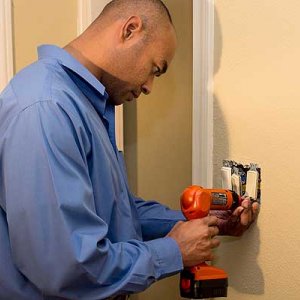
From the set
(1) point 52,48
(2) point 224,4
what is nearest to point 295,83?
(2) point 224,4

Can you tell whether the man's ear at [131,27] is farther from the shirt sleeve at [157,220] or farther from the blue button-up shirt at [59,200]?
the shirt sleeve at [157,220]

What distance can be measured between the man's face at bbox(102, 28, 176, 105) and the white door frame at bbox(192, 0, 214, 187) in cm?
18

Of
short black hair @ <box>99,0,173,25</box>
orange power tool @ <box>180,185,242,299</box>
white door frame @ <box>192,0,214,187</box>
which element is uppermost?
short black hair @ <box>99,0,173,25</box>

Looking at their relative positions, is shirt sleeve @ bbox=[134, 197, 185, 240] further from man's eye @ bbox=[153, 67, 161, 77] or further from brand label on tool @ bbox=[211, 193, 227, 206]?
man's eye @ bbox=[153, 67, 161, 77]

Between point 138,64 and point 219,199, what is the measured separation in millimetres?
375

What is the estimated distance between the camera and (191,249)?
97 centimetres

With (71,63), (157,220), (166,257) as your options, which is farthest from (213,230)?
(71,63)

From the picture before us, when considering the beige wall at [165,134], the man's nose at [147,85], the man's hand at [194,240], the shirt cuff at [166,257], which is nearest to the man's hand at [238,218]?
the man's hand at [194,240]

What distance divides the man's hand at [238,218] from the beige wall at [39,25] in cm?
77

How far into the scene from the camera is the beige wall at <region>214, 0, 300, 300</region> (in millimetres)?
966

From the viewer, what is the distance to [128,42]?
0.98m

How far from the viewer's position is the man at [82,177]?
2.53 feet

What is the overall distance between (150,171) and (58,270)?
1070mm

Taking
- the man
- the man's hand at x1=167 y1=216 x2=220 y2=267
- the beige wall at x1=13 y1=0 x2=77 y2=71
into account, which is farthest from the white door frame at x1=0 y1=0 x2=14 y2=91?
the man's hand at x1=167 y1=216 x2=220 y2=267
